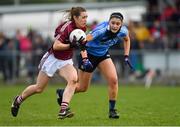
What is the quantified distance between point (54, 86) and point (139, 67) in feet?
9.81

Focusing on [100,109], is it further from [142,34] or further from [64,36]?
[142,34]

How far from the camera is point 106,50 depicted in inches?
488

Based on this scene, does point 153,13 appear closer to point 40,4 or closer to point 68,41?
point 40,4

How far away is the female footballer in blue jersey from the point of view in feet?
39.6

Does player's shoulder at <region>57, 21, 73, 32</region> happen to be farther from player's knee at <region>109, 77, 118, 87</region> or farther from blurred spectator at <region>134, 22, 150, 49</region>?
blurred spectator at <region>134, 22, 150, 49</region>

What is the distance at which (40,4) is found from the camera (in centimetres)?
2741

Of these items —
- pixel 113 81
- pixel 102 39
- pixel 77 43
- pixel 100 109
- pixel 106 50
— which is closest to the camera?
pixel 77 43

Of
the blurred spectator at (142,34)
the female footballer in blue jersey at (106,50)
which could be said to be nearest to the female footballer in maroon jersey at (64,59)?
the female footballer in blue jersey at (106,50)

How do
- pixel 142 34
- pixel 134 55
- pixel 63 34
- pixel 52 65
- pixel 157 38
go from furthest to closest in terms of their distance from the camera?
pixel 142 34, pixel 157 38, pixel 134 55, pixel 52 65, pixel 63 34

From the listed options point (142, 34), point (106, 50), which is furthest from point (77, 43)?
point (142, 34)

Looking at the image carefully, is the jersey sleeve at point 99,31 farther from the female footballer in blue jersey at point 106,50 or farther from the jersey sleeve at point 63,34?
the jersey sleeve at point 63,34

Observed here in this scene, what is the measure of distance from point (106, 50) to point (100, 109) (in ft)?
6.90

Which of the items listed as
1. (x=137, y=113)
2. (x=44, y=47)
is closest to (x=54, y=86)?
(x=44, y=47)

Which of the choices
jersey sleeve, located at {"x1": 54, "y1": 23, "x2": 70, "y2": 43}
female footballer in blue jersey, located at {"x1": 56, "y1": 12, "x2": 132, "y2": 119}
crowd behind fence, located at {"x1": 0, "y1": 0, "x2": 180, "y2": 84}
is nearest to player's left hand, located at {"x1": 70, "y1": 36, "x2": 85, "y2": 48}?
jersey sleeve, located at {"x1": 54, "y1": 23, "x2": 70, "y2": 43}
